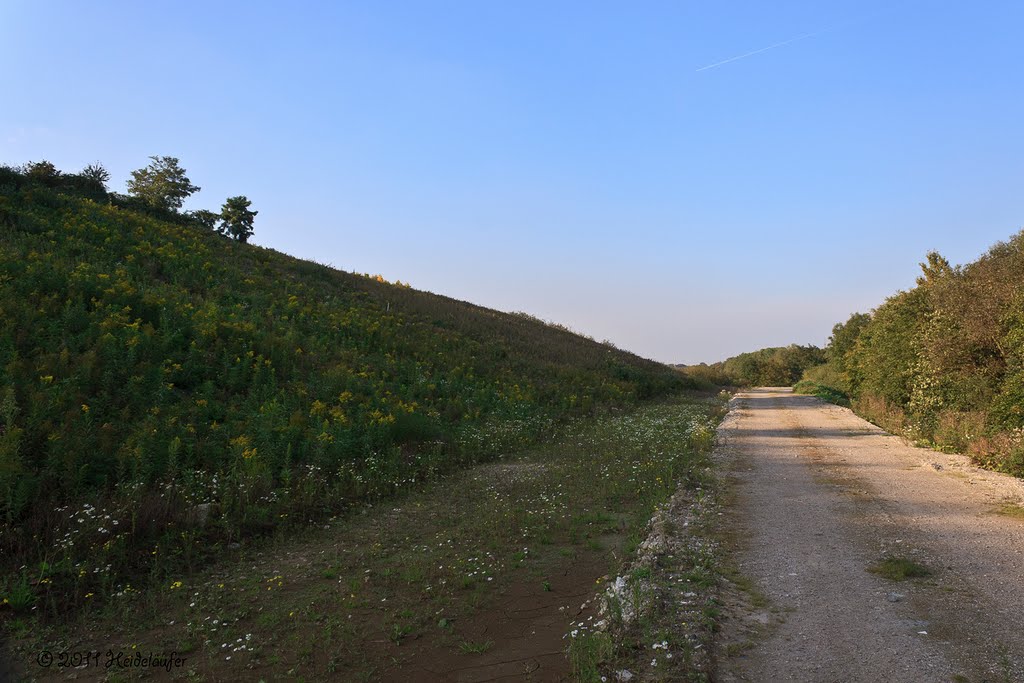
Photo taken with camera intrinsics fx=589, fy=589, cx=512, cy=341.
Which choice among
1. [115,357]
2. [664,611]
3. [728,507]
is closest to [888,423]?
[728,507]

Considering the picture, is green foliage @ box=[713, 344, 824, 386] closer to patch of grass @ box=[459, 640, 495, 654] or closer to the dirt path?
the dirt path

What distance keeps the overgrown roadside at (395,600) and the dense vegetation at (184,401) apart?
716 millimetres

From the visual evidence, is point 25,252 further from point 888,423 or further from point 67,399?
point 888,423

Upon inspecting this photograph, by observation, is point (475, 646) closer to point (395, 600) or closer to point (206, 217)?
point (395, 600)

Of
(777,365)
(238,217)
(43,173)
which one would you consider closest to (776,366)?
(777,365)

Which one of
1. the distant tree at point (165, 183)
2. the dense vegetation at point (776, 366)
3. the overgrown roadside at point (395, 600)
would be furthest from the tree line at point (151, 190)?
the dense vegetation at point (776, 366)

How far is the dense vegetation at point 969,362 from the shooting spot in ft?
37.9

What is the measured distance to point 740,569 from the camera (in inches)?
241

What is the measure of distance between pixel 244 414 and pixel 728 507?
876 cm

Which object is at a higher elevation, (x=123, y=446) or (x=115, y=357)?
(x=115, y=357)

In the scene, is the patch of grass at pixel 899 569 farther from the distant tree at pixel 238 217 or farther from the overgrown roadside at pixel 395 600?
the distant tree at pixel 238 217

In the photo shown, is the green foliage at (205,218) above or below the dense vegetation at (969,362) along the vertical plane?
above

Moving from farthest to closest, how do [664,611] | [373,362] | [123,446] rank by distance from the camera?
A: [373,362] → [123,446] → [664,611]

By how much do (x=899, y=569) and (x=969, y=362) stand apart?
1103 cm
